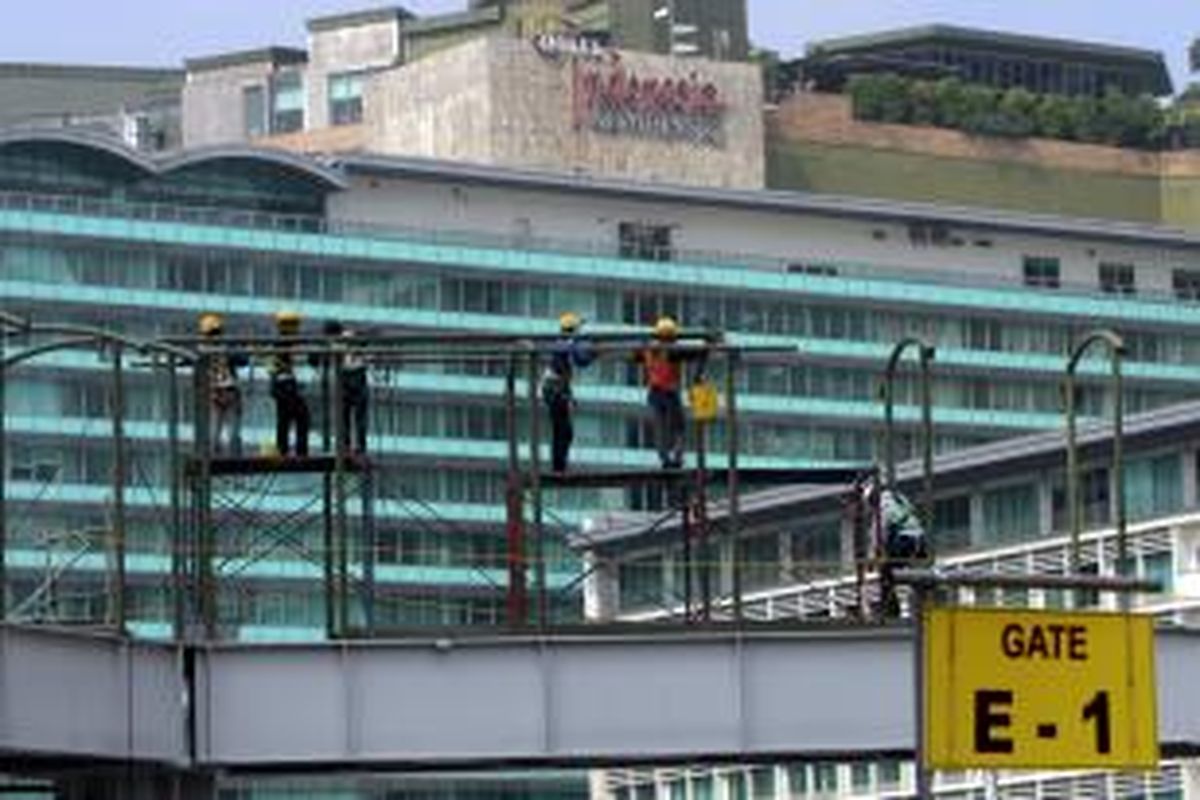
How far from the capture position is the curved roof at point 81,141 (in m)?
170

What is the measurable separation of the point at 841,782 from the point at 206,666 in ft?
299

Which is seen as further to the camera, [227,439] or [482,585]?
[482,585]

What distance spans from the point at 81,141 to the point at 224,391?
126409 millimetres

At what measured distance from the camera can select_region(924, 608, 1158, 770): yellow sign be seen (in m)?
25.6

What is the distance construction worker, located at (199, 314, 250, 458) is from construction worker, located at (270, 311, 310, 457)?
1.38ft

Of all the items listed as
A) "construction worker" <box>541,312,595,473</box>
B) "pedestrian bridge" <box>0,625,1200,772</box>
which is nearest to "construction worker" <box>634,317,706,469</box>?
"construction worker" <box>541,312,595,473</box>

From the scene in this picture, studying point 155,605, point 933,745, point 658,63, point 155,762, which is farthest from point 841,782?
point 933,745

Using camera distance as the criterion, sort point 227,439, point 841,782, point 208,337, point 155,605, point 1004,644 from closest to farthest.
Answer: point 1004,644 < point 208,337 < point 227,439 < point 841,782 < point 155,605

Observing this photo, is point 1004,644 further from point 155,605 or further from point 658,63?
point 658,63

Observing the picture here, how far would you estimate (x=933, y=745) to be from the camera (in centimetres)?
2588

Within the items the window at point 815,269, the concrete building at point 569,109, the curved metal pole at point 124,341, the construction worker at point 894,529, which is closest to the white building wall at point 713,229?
the window at point 815,269

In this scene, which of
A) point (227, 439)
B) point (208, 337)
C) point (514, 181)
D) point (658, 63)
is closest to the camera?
point (208, 337)

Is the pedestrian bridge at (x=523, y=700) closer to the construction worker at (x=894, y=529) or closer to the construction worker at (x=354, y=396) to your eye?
the construction worker at (x=894, y=529)

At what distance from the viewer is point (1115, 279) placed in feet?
653
